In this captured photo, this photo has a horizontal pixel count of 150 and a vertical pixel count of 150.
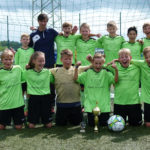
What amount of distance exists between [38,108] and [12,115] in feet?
1.43

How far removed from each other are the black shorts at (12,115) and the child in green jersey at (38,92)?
139 mm

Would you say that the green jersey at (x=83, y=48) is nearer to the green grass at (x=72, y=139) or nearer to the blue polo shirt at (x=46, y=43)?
the blue polo shirt at (x=46, y=43)

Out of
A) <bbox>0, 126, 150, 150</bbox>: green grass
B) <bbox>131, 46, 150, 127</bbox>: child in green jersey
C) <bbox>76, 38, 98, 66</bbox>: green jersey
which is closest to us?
<bbox>0, 126, 150, 150</bbox>: green grass

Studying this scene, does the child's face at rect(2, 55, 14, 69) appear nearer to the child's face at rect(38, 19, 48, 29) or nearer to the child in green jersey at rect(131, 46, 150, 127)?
the child's face at rect(38, 19, 48, 29)

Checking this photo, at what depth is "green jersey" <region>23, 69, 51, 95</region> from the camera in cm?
349

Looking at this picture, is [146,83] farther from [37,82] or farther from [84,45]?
[37,82]

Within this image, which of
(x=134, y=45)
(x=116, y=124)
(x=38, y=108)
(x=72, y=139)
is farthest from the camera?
(x=134, y=45)

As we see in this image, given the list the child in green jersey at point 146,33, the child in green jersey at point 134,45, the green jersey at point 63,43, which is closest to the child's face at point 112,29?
the child in green jersey at point 134,45

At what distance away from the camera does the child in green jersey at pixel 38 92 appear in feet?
11.4

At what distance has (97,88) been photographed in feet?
11.4

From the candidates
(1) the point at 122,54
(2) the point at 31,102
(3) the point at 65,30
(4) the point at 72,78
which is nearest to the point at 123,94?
(1) the point at 122,54

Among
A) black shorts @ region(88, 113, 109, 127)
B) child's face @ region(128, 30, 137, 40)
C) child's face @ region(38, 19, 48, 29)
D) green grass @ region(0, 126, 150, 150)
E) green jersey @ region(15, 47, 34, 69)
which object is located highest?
child's face @ region(38, 19, 48, 29)

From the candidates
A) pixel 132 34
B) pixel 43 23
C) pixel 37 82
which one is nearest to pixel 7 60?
pixel 37 82

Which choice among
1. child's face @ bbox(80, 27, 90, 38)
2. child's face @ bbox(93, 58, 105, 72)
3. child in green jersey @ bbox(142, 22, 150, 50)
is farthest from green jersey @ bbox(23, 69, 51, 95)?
child in green jersey @ bbox(142, 22, 150, 50)
